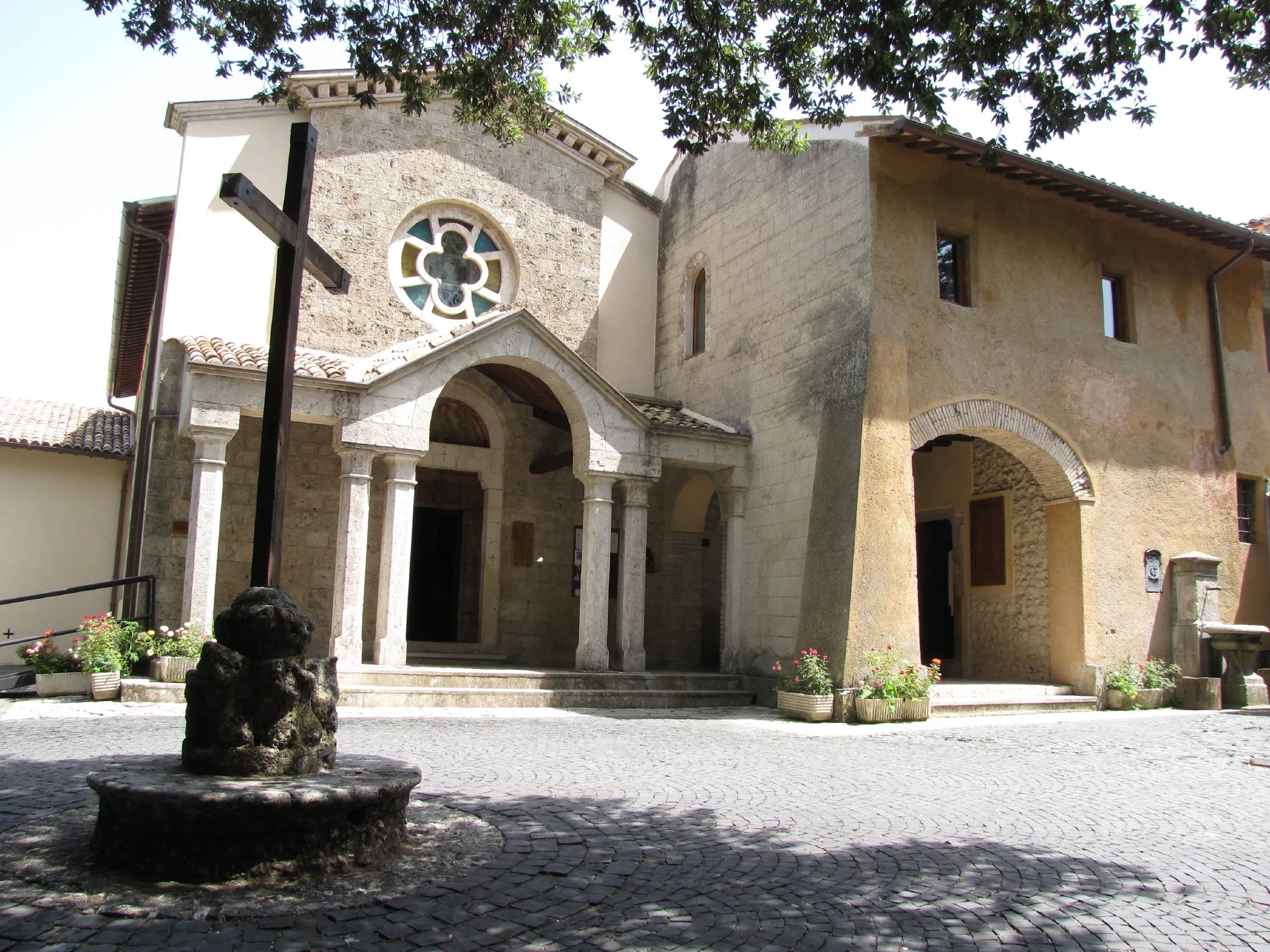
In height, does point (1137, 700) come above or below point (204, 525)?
below

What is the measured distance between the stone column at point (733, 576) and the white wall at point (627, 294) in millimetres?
3429

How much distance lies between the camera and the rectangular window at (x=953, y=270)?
42.1 feet

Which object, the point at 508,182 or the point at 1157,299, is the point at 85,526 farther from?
the point at 1157,299

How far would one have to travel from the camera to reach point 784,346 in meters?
13.1

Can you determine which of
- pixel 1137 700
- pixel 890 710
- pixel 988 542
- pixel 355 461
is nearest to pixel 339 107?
pixel 355 461

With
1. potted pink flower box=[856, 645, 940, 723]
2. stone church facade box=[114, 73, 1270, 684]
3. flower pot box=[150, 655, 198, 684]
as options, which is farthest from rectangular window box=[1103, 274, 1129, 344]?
flower pot box=[150, 655, 198, 684]

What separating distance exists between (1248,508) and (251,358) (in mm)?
14261

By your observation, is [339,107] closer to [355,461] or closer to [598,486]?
[355,461]

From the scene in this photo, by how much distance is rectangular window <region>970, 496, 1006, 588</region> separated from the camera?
1437 centimetres

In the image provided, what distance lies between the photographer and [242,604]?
4.51 meters

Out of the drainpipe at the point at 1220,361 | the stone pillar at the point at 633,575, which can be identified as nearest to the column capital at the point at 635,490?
the stone pillar at the point at 633,575

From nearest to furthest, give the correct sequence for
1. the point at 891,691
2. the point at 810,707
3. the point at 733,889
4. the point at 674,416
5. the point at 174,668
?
the point at 733,889 → the point at 174,668 → the point at 810,707 → the point at 891,691 → the point at 674,416

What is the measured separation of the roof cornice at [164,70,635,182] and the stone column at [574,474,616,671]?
478 cm

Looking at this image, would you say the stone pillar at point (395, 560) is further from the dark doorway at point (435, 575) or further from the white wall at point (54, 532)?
the white wall at point (54, 532)
